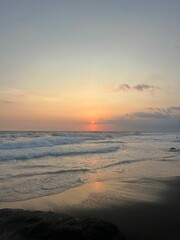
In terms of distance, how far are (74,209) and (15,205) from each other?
1.74 metres

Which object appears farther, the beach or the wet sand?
the beach

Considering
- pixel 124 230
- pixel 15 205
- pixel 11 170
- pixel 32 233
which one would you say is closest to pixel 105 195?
pixel 15 205

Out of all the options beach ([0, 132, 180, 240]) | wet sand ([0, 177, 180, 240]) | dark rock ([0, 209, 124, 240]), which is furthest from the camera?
beach ([0, 132, 180, 240])

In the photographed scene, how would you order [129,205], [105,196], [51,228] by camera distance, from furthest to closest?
[105,196], [129,205], [51,228]

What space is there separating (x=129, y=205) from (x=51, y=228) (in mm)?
3402

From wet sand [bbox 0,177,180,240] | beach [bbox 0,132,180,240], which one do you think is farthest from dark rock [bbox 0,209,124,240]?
wet sand [bbox 0,177,180,240]

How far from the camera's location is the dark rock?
5.09 meters

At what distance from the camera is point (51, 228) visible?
5219 mm

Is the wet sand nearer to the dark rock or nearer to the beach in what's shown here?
the beach

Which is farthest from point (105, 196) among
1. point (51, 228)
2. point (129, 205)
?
point (51, 228)

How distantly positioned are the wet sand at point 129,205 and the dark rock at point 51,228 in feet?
2.28

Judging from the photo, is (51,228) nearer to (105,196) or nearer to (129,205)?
(129,205)

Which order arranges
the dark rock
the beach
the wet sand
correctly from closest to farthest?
the dark rock
the wet sand
the beach

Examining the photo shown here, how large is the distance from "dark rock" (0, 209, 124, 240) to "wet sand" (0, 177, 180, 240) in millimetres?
696
